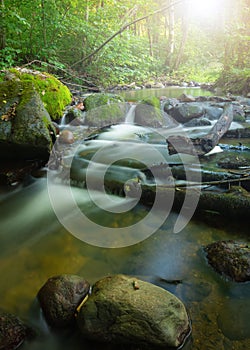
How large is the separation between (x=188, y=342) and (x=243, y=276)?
2.58ft

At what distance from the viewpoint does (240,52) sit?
13844 millimetres

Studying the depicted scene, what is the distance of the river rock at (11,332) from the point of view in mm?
1707

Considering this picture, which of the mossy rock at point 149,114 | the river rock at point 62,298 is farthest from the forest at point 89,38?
the river rock at point 62,298

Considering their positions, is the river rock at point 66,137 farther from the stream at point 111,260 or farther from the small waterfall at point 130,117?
the small waterfall at point 130,117

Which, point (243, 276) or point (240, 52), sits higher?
point (240, 52)

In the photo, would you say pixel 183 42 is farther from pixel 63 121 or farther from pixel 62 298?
pixel 62 298

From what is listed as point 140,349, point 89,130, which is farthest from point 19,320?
point 89,130

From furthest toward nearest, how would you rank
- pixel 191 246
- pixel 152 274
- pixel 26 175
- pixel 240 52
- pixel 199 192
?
1. pixel 240 52
2. pixel 26 175
3. pixel 199 192
4. pixel 191 246
5. pixel 152 274

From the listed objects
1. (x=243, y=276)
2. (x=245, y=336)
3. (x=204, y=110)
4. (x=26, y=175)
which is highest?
(x=204, y=110)

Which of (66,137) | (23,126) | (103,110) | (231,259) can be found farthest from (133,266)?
(103,110)

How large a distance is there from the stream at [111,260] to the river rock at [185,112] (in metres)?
5.33

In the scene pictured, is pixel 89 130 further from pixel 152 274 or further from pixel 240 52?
pixel 240 52

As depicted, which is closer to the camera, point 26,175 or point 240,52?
point 26,175

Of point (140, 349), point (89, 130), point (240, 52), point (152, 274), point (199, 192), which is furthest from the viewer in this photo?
point (240, 52)
